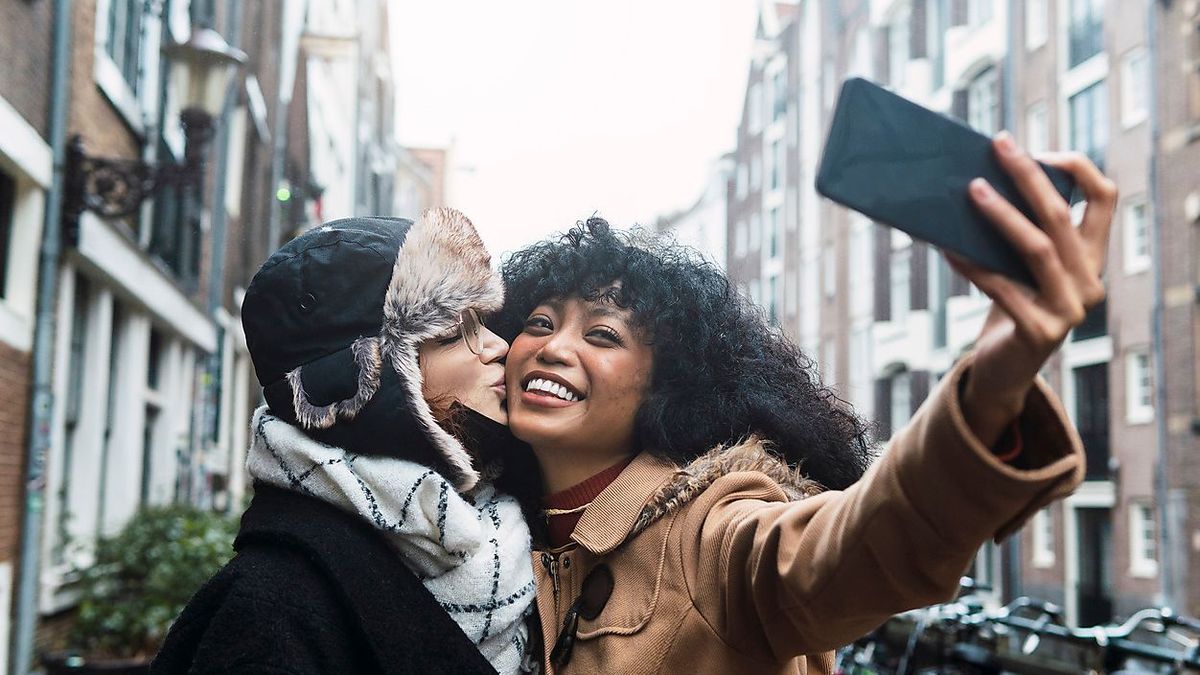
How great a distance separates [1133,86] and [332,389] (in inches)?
942

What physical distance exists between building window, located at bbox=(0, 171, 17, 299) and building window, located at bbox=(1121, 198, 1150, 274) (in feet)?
64.3

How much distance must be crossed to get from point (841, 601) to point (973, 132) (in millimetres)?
674

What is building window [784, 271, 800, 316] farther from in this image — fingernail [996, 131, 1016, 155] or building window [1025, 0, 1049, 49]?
fingernail [996, 131, 1016, 155]

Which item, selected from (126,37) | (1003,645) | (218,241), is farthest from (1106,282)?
(126,37)

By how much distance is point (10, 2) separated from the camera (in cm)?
721

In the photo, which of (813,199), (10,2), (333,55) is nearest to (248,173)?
(333,55)

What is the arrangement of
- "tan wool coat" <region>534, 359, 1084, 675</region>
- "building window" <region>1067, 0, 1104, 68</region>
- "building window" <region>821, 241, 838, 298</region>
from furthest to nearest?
1. "building window" <region>821, 241, 838, 298</region>
2. "building window" <region>1067, 0, 1104, 68</region>
3. "tan wool coat" <region>534, 359, 1084, 675</region>

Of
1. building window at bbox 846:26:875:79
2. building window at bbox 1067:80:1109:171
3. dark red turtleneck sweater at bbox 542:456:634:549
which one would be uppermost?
building window at bbox 846:26:875:79

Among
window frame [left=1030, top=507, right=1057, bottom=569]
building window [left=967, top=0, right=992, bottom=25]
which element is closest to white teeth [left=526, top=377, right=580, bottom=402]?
window frame [left=1030, top=507, right=1057, bottom=569]

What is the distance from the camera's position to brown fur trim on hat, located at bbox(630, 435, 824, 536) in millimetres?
2400

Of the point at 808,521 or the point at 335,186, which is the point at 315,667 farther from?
the point at 335,186

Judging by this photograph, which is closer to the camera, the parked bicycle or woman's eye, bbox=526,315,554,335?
woman's eye, bbox=526,315,554,335

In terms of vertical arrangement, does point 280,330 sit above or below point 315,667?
above

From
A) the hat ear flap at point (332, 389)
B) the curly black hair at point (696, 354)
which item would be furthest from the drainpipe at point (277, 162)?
the hat ear flap at point (332, 389)
